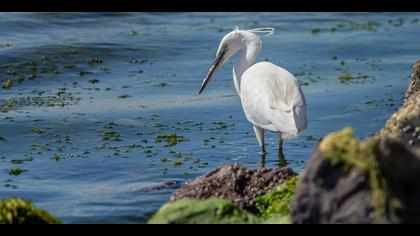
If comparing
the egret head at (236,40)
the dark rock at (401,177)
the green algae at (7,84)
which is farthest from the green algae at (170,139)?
the dark rock at (401,177)

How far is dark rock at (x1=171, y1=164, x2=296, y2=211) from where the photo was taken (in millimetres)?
6316

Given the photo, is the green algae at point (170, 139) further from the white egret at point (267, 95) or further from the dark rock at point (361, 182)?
the dark rock at point (361, 182)

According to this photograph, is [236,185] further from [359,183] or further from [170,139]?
[170,139]

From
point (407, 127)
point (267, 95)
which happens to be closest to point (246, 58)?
point (267, 95)

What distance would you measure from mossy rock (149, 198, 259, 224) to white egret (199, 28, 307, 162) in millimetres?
3010

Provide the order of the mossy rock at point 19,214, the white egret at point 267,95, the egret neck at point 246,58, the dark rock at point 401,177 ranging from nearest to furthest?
the dark rock at point 401,177, the mossy rock at point 19,214, the white egret at point 267,95, the egret neck at point 246,58

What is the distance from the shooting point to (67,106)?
11.4 metres

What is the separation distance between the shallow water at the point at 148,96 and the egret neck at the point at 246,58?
59 cm

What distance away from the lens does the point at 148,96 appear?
39.2ft

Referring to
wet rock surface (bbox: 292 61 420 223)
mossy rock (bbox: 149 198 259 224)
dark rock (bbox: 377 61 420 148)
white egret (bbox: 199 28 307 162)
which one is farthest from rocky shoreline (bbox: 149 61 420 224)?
white egret (bbox: 199 28 307 162)

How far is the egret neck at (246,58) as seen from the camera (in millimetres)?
10141

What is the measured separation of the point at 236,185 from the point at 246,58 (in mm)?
3921

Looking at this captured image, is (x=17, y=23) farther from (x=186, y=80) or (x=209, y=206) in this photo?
(x=209, y=206)

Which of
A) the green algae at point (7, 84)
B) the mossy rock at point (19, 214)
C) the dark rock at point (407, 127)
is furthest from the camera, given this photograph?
the green algae at point (7, 84)
